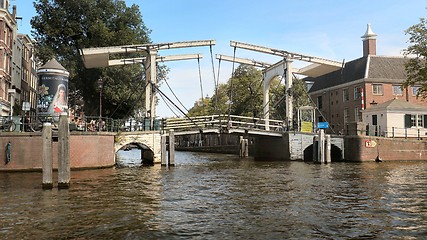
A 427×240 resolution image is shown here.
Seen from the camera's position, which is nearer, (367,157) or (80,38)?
(367,157)

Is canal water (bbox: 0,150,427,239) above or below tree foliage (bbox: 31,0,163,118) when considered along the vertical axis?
below

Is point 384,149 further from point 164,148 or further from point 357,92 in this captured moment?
point 164,148

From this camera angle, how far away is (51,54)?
30.1m

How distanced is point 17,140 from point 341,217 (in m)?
15.4

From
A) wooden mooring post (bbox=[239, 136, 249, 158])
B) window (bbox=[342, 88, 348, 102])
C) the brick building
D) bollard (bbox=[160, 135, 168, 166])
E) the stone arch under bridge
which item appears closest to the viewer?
the stone arch under bridge

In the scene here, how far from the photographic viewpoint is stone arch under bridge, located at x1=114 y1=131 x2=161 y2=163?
22844 mm

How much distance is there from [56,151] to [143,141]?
5.45m

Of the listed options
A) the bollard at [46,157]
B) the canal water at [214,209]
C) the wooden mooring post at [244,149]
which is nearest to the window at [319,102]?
the wooden mooring post at [244,149]

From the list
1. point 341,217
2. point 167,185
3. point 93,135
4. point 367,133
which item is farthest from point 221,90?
point 341,217

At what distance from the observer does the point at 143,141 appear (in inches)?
936

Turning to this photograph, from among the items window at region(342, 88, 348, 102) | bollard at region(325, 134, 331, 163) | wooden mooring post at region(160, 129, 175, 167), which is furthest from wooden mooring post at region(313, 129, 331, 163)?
window at region(342, 88, 348, 102)

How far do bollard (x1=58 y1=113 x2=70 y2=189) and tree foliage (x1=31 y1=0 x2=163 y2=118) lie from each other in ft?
56.2

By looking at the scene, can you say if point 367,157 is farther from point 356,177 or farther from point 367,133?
point 356,177

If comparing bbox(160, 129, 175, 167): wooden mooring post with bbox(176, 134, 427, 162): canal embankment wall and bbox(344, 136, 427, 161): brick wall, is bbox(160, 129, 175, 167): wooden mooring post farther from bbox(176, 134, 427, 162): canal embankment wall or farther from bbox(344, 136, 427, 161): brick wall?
bbox(344, 136, 427, 161): brick wall
